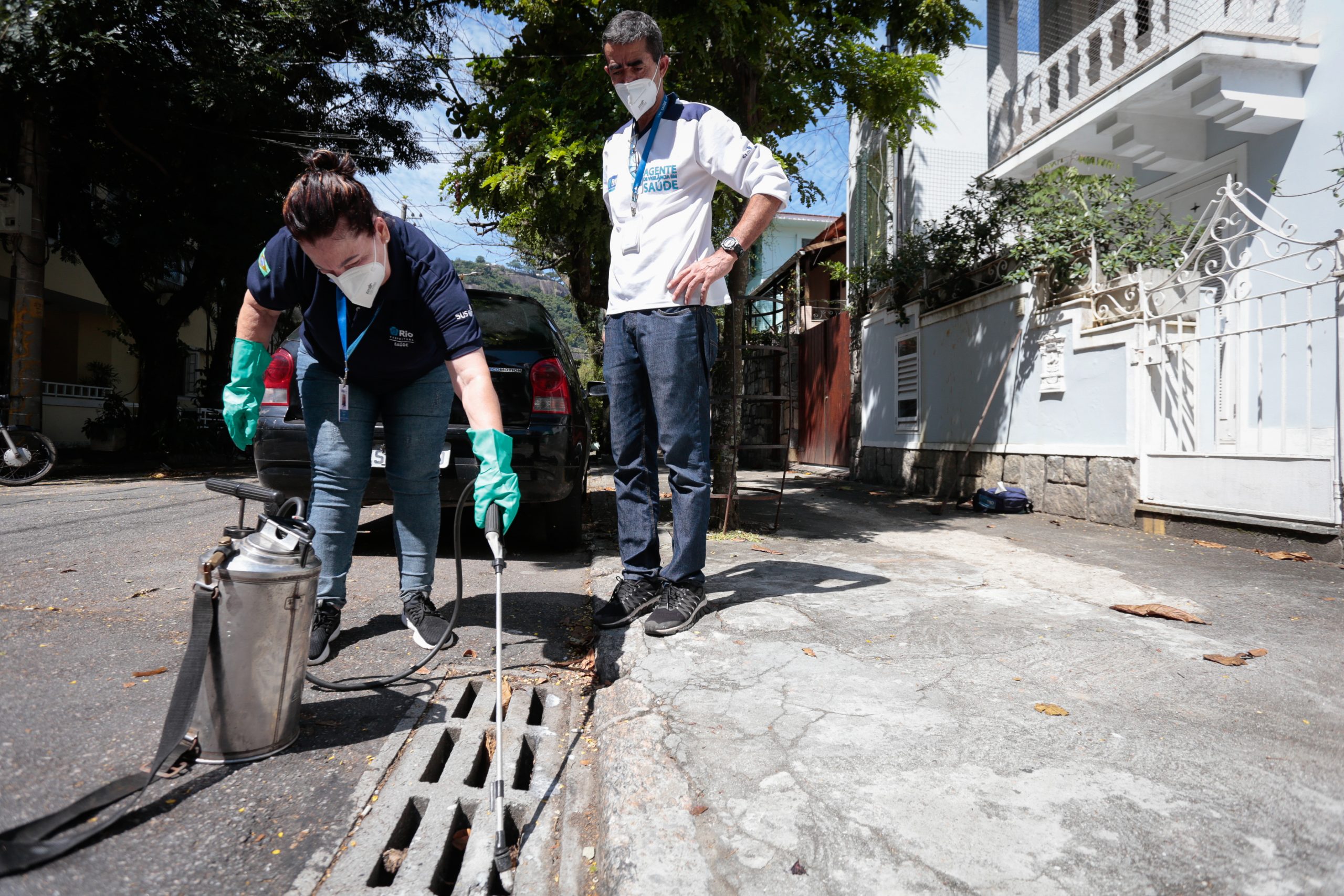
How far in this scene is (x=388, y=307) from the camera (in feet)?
8.05

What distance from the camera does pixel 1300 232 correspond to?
6.40 meters

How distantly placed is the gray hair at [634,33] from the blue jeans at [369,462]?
129 cm

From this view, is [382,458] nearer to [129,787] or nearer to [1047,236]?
[129,787]

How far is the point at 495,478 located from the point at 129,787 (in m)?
0.97

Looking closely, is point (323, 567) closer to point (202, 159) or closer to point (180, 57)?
point (180, 57)

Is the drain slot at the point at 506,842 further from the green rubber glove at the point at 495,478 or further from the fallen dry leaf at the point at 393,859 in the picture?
the green rubber glove at the point at 495,478

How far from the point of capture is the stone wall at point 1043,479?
5984 millimetres

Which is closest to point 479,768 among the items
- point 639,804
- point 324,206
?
point 639,804

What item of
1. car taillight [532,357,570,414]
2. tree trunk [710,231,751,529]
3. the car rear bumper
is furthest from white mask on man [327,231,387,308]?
tree trunk [710,231,751,529]

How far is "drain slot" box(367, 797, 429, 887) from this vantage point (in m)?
1.46

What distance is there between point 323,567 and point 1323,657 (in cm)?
315

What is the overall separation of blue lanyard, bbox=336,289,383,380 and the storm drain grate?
1.08 m

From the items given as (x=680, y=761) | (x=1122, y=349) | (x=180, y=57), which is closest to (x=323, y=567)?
(x=680, y=761)

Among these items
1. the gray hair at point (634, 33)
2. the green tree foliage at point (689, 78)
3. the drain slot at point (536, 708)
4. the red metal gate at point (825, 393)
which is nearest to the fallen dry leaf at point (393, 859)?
the drain slot at point (536, 708)
